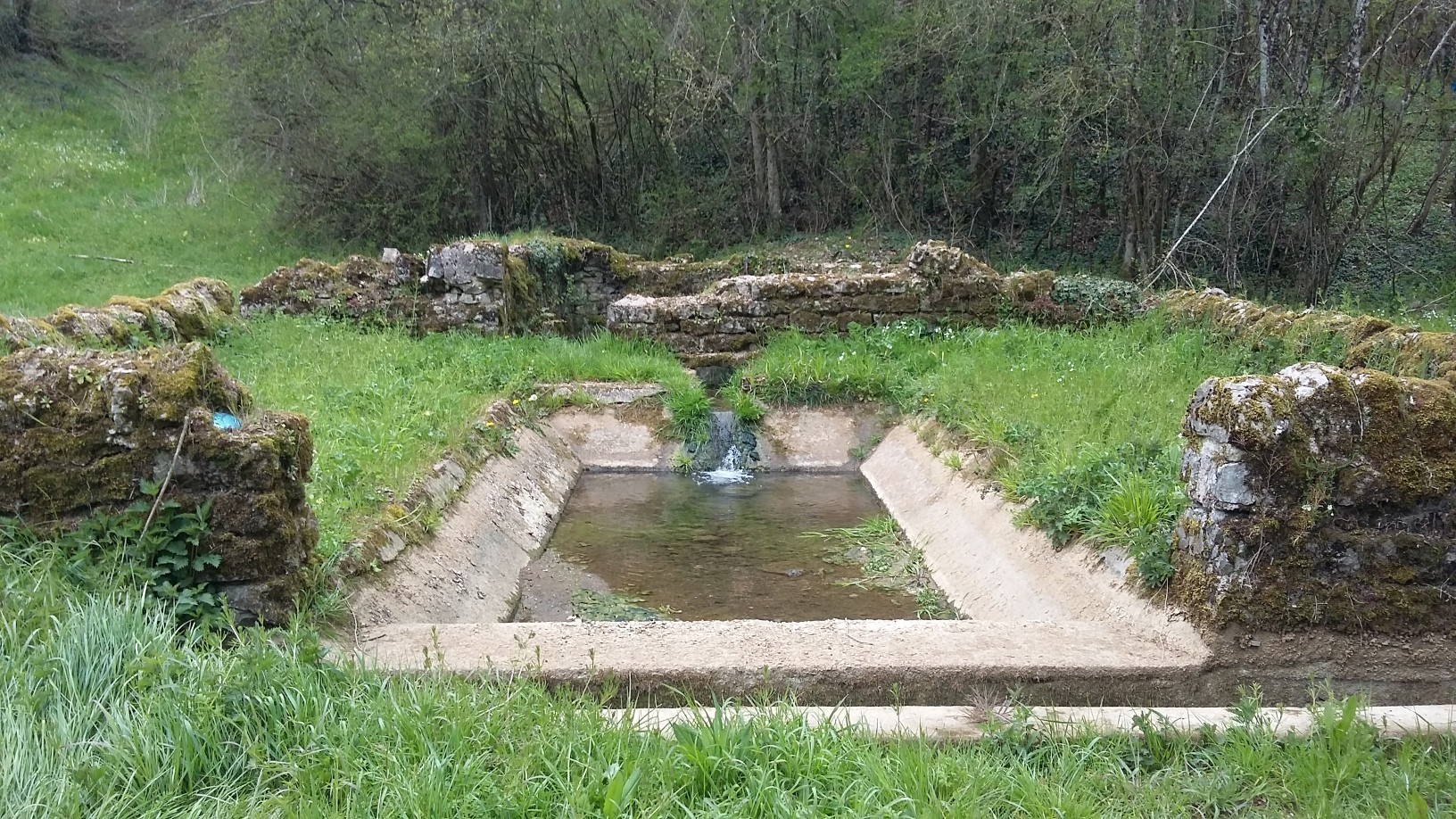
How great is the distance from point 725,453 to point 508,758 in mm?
6253

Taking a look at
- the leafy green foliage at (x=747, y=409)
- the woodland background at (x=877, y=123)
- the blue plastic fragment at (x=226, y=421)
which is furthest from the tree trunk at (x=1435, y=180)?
the blue plastic fragment at (x=226, y=421)

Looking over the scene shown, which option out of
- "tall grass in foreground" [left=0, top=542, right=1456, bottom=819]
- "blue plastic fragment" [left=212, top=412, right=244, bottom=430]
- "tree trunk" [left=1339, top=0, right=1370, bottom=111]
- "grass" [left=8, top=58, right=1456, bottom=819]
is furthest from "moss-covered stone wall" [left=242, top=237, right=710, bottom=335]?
"tree trunk" [left=1339, top=0, right=1370, bottom=111]

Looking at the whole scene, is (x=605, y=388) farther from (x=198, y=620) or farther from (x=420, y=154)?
(x=420, y=154)

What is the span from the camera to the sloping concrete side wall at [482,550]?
15.0 ft

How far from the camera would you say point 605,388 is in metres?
9.49

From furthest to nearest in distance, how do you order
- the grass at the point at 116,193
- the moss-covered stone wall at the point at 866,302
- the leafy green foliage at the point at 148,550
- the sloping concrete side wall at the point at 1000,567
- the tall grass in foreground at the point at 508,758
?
the grass at the point at 116,193, the moss-covered stone wall at the point at 866,302, the sloping concrete side wall at the point at 1000,567, the leafy green foliage at the point at 148,550, the tall grass in foreground at the point at 508,758

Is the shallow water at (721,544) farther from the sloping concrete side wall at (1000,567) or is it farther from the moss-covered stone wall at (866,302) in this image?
the moss-covered stone wall at (866,302)

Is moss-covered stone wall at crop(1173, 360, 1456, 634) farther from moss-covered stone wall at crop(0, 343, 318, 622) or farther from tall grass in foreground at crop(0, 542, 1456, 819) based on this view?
moss-covered stone wall at crop(0, 343, 318, 622)

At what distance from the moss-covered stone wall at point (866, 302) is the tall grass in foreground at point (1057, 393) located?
1.26ft

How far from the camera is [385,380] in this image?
7.96 metres

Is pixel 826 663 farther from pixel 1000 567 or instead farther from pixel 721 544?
pixel 721 544

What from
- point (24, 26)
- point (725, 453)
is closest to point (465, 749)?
point (725, 453)

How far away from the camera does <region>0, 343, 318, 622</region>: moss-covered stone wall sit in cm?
361

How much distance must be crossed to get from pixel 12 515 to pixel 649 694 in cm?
268
